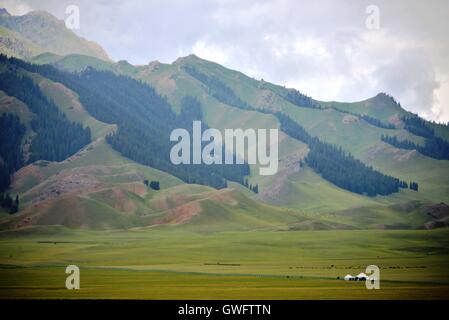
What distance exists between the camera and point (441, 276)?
485 feet

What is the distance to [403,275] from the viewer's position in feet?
485
